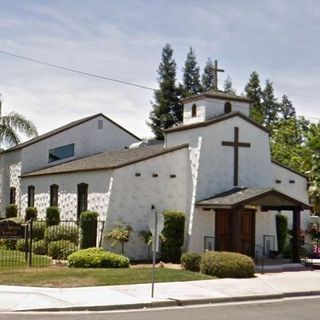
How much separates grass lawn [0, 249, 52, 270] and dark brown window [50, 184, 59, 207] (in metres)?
4.78

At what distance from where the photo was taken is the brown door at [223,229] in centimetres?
2690

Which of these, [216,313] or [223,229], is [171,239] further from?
[216,313]

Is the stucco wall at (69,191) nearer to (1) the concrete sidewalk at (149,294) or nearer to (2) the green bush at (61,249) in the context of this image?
(2) the green bush at (61,249)

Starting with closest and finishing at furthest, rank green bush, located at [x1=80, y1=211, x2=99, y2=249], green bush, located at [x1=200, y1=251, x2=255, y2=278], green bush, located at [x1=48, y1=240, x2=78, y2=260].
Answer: green bush, located at [x1=200, y1=251, x2=255, y2=278] < green bush, located at [x1=48, y1=240, x2=78, y2=260] < green bush, located at [x1=80, y1=211, x2=99, y2=249]

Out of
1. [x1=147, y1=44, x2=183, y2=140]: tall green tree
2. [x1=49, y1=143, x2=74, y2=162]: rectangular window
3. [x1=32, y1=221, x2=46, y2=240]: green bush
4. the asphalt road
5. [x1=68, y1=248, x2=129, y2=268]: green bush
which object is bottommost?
the asphalt road

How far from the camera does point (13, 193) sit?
3994cm

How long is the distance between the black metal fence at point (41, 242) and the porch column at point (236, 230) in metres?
5.76

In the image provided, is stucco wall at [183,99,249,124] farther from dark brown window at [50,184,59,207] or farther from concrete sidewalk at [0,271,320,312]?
concrete sidewalk at [0,271,320,312]

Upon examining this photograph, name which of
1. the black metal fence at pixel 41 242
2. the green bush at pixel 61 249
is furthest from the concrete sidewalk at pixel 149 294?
the green bush at pixel 61 249

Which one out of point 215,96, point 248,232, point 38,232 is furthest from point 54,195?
point 248,232

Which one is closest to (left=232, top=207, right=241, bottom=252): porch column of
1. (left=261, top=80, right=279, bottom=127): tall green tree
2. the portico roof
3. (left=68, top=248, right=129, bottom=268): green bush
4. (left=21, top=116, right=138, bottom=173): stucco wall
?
the portico roof

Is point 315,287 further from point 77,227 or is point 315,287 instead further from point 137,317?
point 77,227

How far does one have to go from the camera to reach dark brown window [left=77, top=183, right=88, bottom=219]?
2933cm

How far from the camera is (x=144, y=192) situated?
89.7 feet
